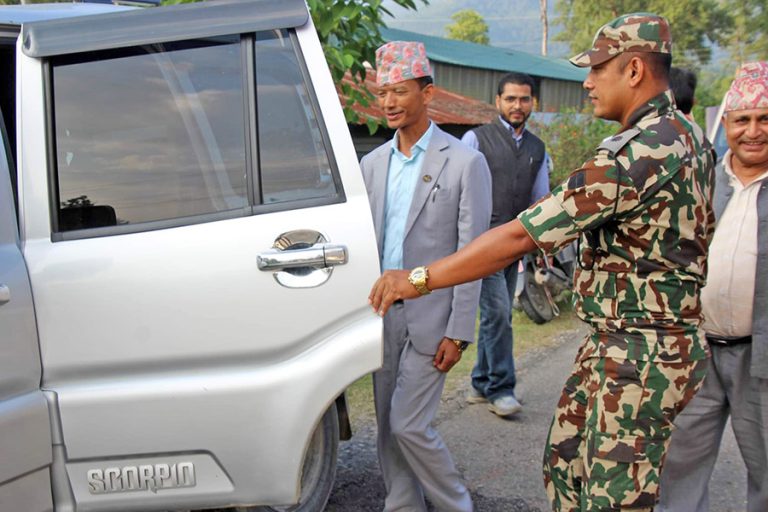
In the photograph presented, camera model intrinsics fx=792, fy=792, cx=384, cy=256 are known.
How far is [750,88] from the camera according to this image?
2.69 meters

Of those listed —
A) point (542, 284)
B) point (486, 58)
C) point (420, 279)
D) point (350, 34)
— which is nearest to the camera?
point (420, 279)

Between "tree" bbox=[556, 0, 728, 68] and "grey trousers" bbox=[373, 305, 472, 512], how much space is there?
→ 35198mm

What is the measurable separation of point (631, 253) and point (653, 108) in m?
0.41

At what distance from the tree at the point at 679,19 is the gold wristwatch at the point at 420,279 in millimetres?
35722

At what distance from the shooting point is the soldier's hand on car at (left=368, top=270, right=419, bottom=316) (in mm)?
2277

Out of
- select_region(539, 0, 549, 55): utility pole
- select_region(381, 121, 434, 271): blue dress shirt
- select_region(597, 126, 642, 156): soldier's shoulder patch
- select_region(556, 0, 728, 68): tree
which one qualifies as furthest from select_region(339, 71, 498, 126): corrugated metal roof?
select_region(539, 0, 549, 55): utility pole

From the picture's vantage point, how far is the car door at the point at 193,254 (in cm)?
230

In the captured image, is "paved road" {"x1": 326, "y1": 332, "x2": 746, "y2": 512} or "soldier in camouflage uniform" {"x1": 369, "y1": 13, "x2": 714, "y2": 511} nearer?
"soldier in camouflage uniform" {"x1": 369, "y1": 13, "x2": 714, "y2": 511}

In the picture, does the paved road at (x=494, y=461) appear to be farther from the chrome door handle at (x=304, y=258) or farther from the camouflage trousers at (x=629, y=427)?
the chrome door handle at (x=304, y=258)

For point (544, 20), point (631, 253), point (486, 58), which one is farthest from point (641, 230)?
point (544, 20)

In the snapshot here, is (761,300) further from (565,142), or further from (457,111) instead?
(457,111)

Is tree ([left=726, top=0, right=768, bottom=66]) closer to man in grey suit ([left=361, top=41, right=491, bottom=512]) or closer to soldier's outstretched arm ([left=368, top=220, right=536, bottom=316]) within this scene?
man in grey suit ([left=361, top=41, right=491, bottom=512])

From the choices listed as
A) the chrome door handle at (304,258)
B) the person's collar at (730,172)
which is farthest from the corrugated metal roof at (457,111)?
the chrome door handle at (304,258)

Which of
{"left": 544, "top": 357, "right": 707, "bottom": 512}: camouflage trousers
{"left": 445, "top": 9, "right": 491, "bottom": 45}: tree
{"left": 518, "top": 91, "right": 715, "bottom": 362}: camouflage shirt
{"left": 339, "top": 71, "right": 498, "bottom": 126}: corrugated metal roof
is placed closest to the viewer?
{"left": 518, "top": 91, "right": 715, "bottom": 362}: camouflage shirt
